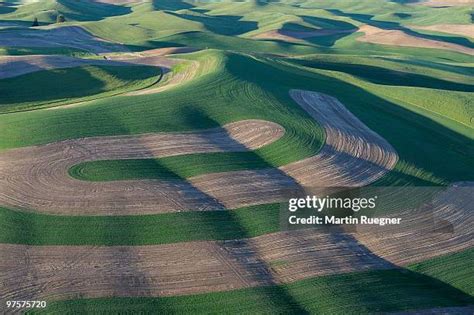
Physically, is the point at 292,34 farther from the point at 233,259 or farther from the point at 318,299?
the point at 318,299

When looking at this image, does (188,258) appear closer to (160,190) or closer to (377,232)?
(160,190)

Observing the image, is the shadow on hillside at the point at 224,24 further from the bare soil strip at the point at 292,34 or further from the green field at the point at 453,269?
the green field at the point at 453,269

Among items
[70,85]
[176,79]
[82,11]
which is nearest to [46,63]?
[70,85]

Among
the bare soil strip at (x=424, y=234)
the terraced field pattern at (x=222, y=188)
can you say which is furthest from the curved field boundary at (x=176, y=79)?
the bare soil strip at (x=424, y=234)

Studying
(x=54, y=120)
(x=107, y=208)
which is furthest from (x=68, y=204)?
(x=54, y=120)

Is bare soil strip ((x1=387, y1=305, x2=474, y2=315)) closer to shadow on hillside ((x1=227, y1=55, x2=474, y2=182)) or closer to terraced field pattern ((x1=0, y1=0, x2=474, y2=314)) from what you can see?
terraced field pattern ((x1=0, y1=0, x2=474, y2=314))
